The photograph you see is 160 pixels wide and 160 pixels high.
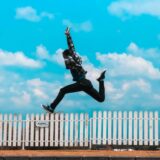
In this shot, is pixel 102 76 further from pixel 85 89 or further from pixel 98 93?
pixel 85 89

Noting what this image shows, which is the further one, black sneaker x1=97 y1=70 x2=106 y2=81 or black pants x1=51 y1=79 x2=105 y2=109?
black sneaker x1=97 y1=70 x2=106 y2=81

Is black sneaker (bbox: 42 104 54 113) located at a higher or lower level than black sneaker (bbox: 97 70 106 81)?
lower

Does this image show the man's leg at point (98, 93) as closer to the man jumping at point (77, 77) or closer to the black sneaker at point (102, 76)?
the man jumping at point (77, 77)

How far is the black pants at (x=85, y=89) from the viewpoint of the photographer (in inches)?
830

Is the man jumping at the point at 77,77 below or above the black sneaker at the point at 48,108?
above

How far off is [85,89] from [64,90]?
89 cm

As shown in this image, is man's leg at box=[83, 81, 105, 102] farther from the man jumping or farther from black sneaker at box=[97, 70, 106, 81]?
black sneaker at box=[97, 70, 106, 81]

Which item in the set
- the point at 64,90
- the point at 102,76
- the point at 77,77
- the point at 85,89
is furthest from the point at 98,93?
the point at 64,90

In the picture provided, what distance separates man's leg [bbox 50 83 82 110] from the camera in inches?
834

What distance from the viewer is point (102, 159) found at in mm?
16953

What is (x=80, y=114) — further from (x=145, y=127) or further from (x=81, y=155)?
(x=81, y=155)

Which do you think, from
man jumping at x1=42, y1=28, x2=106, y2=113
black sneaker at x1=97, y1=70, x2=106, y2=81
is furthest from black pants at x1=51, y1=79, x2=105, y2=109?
black sneaker at x1=97, y1=70, x2=106, y2=81

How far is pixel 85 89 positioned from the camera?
21203 millimetres

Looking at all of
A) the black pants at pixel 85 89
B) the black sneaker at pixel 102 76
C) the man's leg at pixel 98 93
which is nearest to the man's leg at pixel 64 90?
the black pants at pixel 85 89
